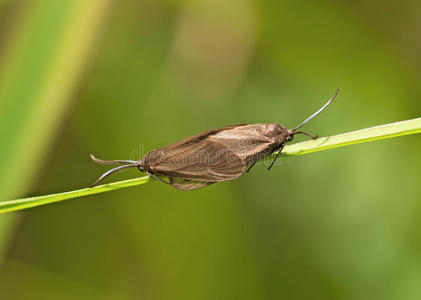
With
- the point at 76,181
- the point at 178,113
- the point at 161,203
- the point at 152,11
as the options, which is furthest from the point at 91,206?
the point at 152,11

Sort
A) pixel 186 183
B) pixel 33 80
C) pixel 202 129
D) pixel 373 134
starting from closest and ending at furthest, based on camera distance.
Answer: pixel 373 134 → pixel 33 80 → pixel 186 183 → pixel 202 129

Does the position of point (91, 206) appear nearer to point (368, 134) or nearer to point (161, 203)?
point (161, 203)

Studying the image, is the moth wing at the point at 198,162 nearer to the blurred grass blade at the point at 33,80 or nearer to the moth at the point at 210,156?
the moth at the point at 210,156

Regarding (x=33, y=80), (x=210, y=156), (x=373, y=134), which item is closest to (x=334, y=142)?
(x=373, y=134)

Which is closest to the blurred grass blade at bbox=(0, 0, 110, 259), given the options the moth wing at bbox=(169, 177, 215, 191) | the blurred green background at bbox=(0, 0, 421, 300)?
the blurred green background at bbox=(0, 0, 421, 300)

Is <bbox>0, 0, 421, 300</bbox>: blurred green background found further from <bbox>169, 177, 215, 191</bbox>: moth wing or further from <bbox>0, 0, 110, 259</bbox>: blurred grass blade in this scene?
<bbox>169, 177, 215, 191</bbox>: moth wing

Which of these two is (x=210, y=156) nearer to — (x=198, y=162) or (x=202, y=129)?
(x=198, y=162)
